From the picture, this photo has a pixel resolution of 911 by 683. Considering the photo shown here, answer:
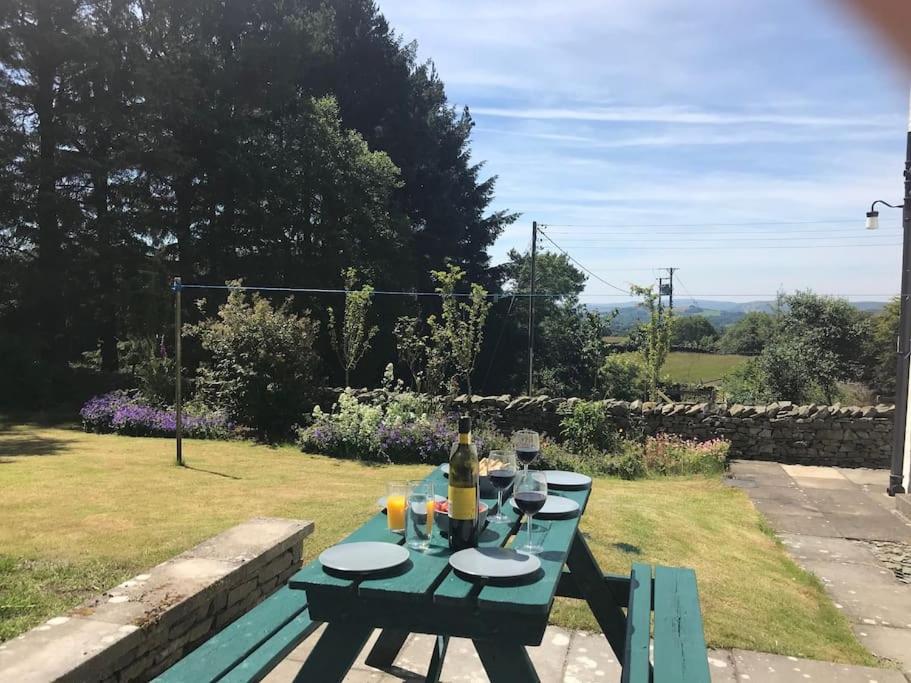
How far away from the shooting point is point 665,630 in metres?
2.36

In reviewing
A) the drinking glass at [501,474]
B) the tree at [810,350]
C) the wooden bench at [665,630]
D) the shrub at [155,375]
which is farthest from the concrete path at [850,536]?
the shrub at [155,375]

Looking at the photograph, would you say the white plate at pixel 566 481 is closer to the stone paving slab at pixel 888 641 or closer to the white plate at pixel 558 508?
the white plate at pixel 558 508

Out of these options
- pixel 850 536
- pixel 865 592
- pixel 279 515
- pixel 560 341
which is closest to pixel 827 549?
pixel 850 536

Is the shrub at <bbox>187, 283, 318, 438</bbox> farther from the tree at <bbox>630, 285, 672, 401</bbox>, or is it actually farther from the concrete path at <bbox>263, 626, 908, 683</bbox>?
the concrete path at <bbox>263, 626, 908, 683</bbox>

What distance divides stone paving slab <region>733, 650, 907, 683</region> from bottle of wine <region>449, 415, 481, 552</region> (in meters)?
1.78

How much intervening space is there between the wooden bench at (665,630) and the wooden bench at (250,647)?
3.61 ft

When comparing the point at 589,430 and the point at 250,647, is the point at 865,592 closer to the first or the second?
the point at 250,647

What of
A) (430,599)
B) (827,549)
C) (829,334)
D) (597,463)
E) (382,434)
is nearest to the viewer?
(430,599)

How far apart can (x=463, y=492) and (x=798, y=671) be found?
7.16 feet

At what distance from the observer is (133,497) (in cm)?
584

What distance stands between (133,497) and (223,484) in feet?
3.22

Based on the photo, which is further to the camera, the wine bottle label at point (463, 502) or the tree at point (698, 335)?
the tree at point (698, 335)

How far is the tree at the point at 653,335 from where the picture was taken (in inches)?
444

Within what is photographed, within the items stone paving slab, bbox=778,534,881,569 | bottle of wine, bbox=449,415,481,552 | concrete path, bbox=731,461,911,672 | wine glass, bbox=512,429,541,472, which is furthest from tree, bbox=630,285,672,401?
bottle of wine, bbox=449,415,481,552
